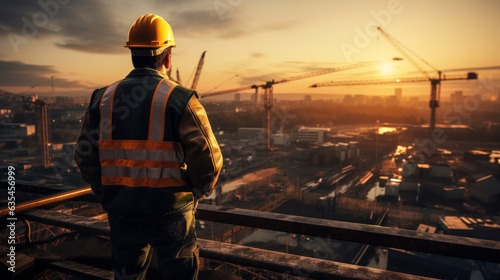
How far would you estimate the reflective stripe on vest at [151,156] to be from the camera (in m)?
1.32

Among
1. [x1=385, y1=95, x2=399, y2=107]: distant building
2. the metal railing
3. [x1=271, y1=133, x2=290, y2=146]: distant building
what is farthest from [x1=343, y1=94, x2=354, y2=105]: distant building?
the metal railing

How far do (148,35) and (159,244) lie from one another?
1.10 meters

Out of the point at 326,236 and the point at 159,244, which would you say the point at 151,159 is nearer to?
the point at 159,244

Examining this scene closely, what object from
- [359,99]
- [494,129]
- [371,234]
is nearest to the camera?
[371,234]

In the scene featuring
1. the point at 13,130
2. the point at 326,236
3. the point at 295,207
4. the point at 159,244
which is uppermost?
the point at 159,244

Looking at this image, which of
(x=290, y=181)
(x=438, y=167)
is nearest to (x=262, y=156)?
(x=290, y=181)

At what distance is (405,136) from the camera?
82688mm

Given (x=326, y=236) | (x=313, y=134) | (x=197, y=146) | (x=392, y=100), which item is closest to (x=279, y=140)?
(x=313, y=134)

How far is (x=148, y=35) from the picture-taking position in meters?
1.49

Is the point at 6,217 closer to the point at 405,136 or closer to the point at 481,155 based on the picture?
the point at 481,155

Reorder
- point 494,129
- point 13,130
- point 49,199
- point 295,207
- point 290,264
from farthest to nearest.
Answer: point 494,129 < point 13,130 < point 295,207 < point 49,199 < point 290,264

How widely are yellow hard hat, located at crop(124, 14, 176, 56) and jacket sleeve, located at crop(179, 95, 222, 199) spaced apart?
1.23ft

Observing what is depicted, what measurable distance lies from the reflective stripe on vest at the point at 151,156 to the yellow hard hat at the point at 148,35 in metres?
0.25

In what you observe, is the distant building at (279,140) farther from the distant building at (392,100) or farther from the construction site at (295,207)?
the distant building at (392,100)
